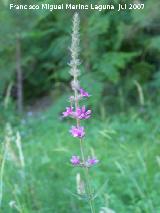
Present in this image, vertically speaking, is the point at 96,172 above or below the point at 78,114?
above

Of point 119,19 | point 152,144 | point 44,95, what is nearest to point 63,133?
point 152,144

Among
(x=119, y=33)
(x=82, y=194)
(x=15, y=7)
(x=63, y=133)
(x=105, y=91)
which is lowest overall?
(x=82, y=194)

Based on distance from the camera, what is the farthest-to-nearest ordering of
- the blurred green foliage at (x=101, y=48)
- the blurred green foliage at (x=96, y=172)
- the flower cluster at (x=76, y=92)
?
the blurred green foliage at (x=101, y=48), the blurred green foliage at (x=96, y=172), the flower cluster at (x=76, y=92)

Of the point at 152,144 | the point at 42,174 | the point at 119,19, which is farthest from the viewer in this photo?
the point at 119,19

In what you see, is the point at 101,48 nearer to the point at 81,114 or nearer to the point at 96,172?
the point at 96,172

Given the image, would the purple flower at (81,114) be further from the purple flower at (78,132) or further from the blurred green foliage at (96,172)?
the blurred green foliage at (96,172)

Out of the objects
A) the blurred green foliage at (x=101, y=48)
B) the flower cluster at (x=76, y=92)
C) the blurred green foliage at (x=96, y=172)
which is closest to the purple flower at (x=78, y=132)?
the flower cluster at (x=76, y=92)

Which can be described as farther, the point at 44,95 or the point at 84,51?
the point at 44,95

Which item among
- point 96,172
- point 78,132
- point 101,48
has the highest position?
point 101,48

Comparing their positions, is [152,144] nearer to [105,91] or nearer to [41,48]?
[105,91]

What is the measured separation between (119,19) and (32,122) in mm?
1919

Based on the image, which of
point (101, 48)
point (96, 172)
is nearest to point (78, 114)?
point (96, 172)

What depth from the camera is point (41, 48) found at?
8672 millimetres

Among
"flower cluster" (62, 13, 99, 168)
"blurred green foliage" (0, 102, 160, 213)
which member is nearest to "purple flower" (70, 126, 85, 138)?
"flower cluster" (62, 13, 99, 168)
